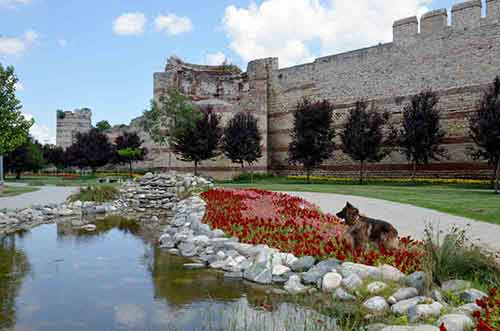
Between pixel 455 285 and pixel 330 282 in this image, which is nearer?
pixel 455 285

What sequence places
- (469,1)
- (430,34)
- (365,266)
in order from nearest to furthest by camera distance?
(365,266) → (469,1) → (430,34)

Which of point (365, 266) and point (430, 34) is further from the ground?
point (430, 34)

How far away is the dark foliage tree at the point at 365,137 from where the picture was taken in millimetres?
26219

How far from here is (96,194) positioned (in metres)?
18.4

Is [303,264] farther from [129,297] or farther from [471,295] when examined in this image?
[129,297]

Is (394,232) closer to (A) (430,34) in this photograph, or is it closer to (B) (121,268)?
(B) (121,268)

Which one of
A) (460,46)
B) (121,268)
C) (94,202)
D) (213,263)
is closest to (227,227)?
(213,263)

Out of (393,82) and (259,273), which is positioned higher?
(393,82)

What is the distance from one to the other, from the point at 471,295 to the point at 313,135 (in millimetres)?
23862

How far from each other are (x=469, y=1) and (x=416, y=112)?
22.2ft

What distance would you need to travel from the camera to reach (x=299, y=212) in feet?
35.5

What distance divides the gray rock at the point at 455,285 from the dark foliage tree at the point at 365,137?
2150 cm

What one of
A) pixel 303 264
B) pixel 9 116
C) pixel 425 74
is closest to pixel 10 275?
pixel 303 264

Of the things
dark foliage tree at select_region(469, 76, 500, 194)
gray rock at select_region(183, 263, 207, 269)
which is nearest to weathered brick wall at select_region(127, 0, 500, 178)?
dark foliage tree at select_region(469, 76, 500, 194)
